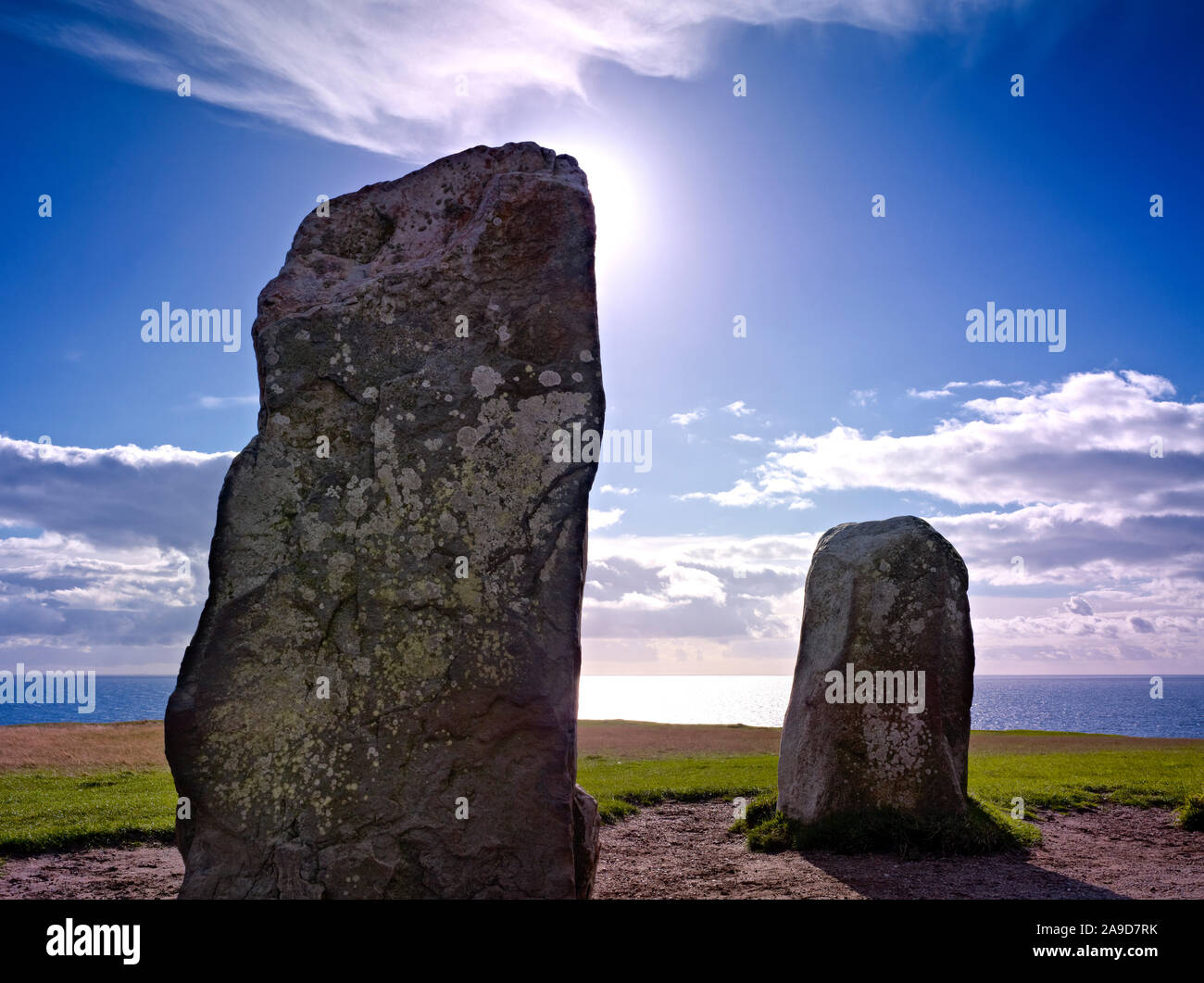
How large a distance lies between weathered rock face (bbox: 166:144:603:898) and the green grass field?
5960 mm

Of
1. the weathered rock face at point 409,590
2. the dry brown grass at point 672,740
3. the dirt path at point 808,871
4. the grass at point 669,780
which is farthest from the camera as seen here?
the dry brown grass at point 672,740

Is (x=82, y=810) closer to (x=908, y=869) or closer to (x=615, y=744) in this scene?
(x=908, y=869)

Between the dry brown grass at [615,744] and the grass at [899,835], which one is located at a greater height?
the grass at [899,835]

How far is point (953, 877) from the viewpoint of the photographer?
8.59 m

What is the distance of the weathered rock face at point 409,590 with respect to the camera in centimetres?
599

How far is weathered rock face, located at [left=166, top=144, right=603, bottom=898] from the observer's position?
599 cm

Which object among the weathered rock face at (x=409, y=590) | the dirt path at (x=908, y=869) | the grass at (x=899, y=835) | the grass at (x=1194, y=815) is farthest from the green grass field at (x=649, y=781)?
the weathered rock face at (x=409, y=590)

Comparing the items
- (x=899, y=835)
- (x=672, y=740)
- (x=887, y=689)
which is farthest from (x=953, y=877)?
(x=672, y=740)

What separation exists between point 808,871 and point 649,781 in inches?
280

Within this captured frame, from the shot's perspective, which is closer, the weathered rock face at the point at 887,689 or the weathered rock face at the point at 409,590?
the weathered rock face at the point at 409,590

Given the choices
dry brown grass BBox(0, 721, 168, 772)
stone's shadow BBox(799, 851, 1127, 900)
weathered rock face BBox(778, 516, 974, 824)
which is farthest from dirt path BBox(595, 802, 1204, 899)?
dry brown grass BBox(0, 721, 168, 772)

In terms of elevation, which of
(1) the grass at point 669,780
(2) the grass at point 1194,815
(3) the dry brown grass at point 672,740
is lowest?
(3) the dry brown grass at point 672,740

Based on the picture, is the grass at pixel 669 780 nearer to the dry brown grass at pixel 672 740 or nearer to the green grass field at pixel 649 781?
the green grass field at pixel 649 781

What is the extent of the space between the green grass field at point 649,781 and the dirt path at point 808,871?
0.98m
